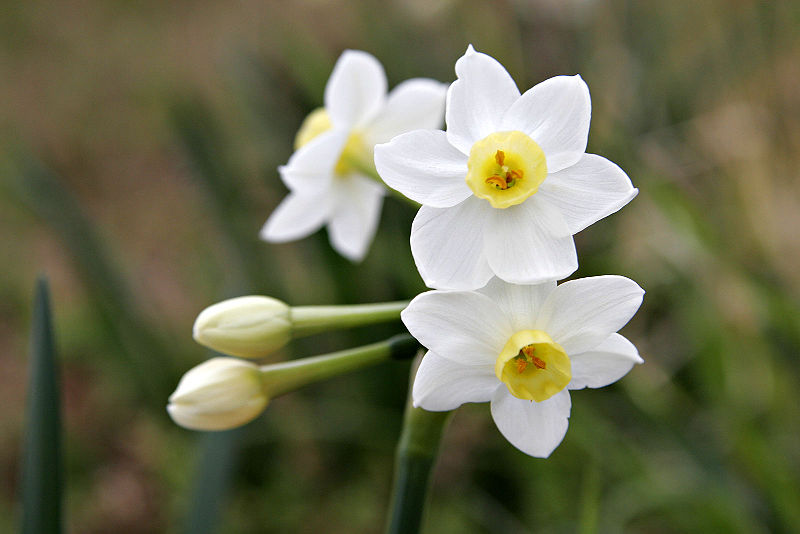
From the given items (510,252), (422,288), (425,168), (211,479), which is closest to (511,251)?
(510,252)

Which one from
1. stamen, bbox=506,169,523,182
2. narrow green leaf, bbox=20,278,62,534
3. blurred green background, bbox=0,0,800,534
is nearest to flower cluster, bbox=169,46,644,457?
stamen, bbox=506,169,523,182

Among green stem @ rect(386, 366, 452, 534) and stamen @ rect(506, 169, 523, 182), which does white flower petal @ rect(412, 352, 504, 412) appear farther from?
stamen @ rect(506, 169, 523, 182)

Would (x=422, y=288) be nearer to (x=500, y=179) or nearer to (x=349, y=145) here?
(x=349, y=145)

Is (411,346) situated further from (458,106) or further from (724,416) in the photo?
(724,416)

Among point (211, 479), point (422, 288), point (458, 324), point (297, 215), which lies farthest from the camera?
point (422, 288)

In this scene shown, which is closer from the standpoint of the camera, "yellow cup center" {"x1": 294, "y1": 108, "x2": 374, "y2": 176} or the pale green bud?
the pale green bud
